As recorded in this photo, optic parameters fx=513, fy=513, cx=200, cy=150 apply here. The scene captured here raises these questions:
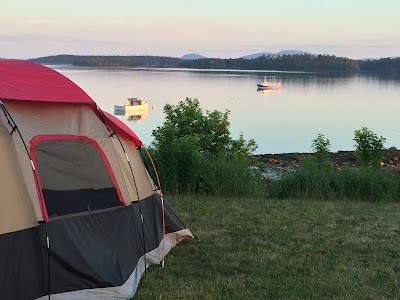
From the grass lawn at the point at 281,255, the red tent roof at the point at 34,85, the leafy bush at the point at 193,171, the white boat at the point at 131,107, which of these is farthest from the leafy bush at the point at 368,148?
the white boat at the point at 131,107

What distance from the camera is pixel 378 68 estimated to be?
121 m

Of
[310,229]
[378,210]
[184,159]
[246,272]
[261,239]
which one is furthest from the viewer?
[184,159]

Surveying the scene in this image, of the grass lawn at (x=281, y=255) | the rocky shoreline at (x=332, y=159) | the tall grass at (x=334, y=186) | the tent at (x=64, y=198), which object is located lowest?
the rocky shoreline at (x=332, y=159)

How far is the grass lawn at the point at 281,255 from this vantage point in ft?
17.2

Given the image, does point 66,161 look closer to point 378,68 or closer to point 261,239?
point 261,239

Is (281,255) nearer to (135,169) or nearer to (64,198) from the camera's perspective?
(135,169)

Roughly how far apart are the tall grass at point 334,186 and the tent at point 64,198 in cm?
570

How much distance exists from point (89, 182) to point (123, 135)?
0.99m

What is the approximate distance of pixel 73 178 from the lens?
5.34m

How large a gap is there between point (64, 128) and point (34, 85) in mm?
531

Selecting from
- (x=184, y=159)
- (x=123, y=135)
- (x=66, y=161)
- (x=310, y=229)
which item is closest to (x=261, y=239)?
(x=310, y=229)

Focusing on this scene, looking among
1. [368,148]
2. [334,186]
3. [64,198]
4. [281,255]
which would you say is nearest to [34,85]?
[64,198]

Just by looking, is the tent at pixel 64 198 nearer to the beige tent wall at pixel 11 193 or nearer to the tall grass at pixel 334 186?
the beige tent wall at pixel 11 193

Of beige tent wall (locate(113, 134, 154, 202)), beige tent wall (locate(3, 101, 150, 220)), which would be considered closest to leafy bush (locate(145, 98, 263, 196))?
beige tent wall (locate(113, 134, 154, 202))
